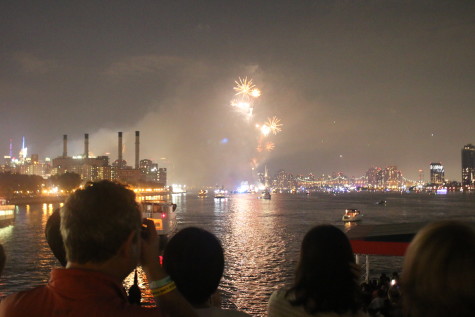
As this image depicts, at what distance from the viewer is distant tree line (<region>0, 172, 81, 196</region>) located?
11538 cm

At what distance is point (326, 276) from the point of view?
8.43ft

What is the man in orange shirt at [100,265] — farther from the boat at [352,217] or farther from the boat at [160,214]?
the boat at [352,217]

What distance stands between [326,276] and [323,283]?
1.9 inches

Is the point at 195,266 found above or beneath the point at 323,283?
above

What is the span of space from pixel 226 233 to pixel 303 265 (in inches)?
1683

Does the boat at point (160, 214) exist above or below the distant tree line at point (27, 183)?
below

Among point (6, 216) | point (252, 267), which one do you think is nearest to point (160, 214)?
point (252, 267)

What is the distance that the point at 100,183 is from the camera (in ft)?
6.60

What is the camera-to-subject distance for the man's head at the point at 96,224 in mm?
1879

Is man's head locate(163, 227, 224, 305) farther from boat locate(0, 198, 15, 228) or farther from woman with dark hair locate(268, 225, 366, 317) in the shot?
boat locate(0, 198, 15, 228)

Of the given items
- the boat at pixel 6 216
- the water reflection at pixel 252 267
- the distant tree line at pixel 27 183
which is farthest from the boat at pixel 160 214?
the distant tree line at pixel 27 183

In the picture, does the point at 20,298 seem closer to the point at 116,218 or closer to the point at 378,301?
the point at 116,218

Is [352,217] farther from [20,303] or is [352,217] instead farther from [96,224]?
[20,303]

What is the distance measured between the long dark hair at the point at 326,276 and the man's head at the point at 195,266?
0.54 metres
